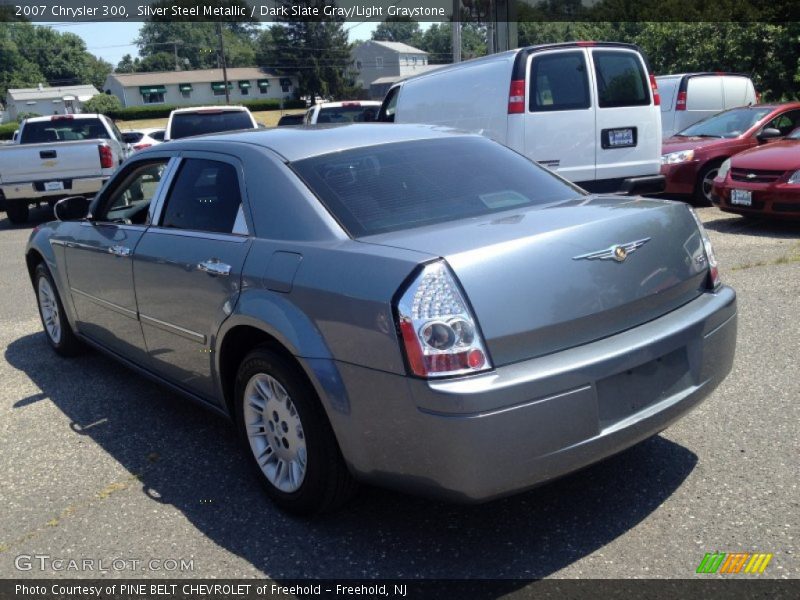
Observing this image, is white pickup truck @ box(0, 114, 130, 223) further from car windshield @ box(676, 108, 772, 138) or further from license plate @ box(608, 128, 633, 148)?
car windshield @ box(676, 108, 772, 138)

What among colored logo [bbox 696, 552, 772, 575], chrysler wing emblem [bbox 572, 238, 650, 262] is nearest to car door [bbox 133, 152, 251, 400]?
chrysler wing emblem [bbox 572, 238, 650, 262]

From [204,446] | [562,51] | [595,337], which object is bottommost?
[204,446]

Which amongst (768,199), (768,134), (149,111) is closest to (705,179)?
(768,134)

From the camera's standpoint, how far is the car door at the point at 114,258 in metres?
4.49

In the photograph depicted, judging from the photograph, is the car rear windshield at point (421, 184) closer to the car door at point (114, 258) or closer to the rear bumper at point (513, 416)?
the rear bumper at point (513, 416)

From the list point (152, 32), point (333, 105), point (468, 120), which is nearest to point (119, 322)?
point (468, 120)

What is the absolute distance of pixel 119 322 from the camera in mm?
4680

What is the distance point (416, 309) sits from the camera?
8.82 feet

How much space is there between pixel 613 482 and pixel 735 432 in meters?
0.82

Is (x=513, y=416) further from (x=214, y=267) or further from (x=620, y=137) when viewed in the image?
(x=620, y=137)

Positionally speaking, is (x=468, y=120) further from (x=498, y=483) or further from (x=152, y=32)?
(x=152, y=32)

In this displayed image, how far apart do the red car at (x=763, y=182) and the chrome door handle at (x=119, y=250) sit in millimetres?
7078

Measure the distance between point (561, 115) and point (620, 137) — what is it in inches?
Result: 31.2

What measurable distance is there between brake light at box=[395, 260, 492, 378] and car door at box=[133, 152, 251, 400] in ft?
3.54
